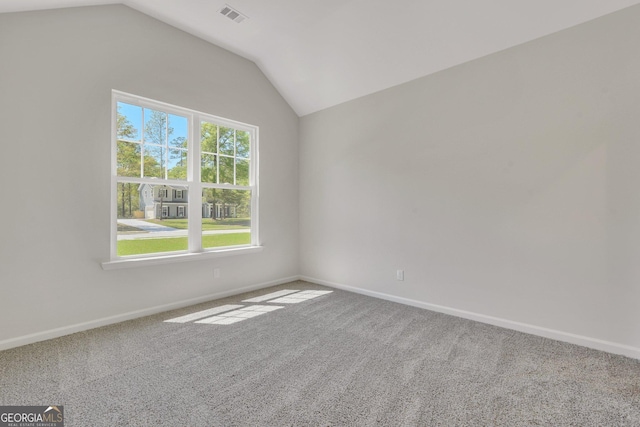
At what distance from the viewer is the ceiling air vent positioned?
116 inches

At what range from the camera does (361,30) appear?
3.07 metres

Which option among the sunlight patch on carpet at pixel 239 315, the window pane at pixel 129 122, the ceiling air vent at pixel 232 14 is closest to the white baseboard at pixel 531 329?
the sunlight patch on carpet at pixel 239 315

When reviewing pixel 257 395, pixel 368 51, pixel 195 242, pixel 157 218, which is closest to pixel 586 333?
pixel 257 395

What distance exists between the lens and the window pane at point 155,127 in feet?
10.3

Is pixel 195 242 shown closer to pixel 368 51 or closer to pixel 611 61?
pixel 368 51

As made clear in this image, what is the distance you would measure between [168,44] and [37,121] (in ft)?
5.06

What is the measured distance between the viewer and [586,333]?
2.35 metres

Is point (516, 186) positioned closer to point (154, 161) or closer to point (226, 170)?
point (226, 170)

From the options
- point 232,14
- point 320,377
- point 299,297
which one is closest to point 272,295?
point 299,297

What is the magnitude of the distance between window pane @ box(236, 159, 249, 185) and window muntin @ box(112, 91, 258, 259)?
0.6 inches

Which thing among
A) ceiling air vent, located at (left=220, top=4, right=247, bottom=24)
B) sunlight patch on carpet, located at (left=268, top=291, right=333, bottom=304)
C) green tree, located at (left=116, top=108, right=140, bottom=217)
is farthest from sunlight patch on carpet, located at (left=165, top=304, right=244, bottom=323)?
ceiling air vent, located at (left=220, top=4, right=247, bottom=24)

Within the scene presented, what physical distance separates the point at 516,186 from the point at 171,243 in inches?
148

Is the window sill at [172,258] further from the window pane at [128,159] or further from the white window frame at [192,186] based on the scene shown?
the window pane at [128,159]

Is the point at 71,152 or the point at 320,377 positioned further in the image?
the point at 71,152
